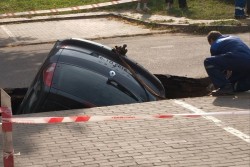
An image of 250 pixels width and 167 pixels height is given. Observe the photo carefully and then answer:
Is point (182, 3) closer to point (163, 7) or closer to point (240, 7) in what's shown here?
point (163, 7)

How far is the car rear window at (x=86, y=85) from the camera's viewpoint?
725 cm

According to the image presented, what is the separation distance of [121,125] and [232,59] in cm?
215

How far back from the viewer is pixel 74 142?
6.82 meters

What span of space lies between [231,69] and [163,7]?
35.9ft

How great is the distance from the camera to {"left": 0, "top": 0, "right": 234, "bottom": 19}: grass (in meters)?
18.2

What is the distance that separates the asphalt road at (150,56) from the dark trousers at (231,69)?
2.18 metres

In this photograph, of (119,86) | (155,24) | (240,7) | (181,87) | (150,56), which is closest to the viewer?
(119,86)

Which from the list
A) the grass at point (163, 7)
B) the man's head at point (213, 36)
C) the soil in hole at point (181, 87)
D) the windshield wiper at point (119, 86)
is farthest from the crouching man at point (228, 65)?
the grass at point (163, 7)

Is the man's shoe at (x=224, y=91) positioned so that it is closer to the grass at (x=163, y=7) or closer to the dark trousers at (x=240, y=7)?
the dark trousers at (x=240, y=7)

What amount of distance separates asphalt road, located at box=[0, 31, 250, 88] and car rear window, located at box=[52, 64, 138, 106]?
11.4 ft

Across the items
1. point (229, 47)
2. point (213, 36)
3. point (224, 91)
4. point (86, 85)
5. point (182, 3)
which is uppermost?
point (213, 36)

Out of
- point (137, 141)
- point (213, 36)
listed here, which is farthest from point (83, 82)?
point (213, 36)

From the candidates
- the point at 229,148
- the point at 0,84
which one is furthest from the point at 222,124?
the point at 0,84

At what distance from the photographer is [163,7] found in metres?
19.5
